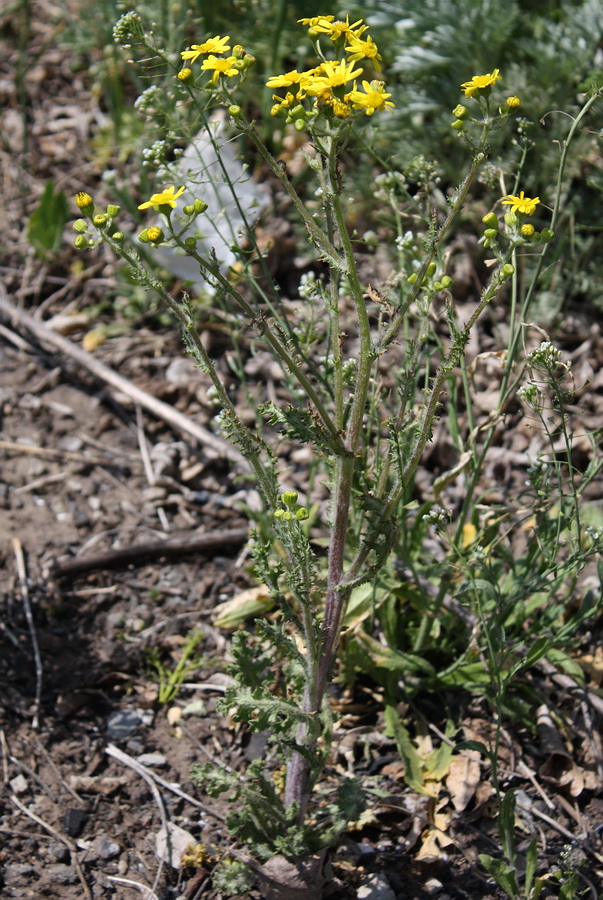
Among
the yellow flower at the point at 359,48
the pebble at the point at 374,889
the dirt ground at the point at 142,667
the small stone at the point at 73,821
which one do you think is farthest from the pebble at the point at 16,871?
the yellow flower at the point at 359,48

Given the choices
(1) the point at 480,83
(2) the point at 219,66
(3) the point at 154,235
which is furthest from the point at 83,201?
(1) the point at 480,83

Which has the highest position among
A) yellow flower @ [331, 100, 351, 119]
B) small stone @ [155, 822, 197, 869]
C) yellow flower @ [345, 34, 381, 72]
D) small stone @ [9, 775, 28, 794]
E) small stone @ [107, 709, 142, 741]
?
yellow flower @ [345, 34, 381, 72]

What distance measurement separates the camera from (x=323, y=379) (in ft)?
6.97

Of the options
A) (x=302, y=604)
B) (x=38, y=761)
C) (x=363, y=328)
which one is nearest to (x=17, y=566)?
(x=38, y=761)

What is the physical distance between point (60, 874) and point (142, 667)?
69 cm

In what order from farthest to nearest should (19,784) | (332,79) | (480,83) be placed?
(19,784), (480,83), (332,79)

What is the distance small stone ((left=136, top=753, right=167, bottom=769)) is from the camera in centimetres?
245

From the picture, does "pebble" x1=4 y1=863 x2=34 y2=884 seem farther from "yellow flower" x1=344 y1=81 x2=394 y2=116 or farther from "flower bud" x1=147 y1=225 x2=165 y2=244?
"yellow flower" x1=344 y1=81 x2=394 y2=116

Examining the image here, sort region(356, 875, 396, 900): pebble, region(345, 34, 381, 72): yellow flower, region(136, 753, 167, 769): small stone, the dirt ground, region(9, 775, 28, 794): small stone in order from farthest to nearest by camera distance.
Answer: region(136, 753, 167, 769): small stone → region(9, 775, 28, 794): small stone → the dirt ground → region(356, 875, 396, 900): pebble → region(345, 34, 381, 72): yellow flower

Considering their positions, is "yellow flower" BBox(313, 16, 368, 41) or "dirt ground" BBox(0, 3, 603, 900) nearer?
"yellow flower" BBox(313, 16, 368, 41)

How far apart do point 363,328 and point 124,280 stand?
2.52m

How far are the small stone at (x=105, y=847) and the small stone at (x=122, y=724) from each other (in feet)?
1.06

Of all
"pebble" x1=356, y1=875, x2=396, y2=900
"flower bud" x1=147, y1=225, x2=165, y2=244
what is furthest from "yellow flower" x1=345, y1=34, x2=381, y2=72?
"pebble" x1=356, y1=875, x2=396, y2=900

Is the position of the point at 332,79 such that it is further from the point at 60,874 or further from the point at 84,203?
the point at 60,874
